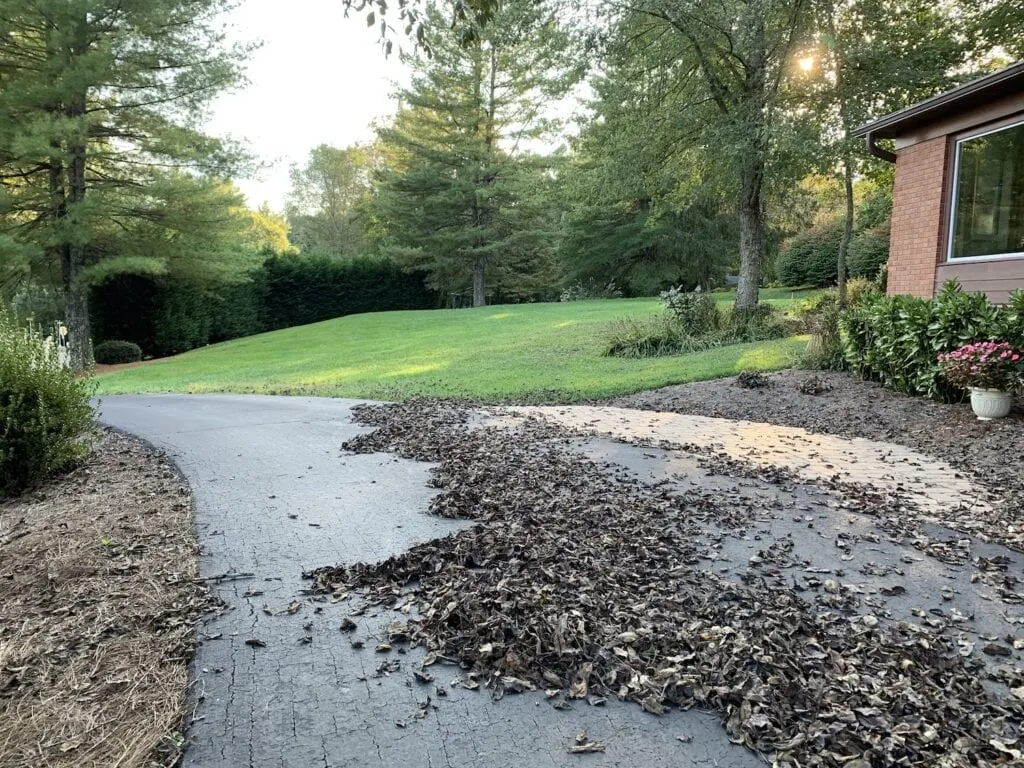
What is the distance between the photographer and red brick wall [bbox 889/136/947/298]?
25.1 feet

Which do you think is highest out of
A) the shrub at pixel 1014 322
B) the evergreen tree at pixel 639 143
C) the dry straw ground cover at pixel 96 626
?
the evergreen tree at pixel 639 143

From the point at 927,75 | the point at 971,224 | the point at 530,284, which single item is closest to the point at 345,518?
the point at 971,224

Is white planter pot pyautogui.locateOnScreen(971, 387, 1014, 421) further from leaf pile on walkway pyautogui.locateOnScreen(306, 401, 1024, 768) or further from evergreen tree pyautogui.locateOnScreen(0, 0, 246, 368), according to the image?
evergreen tree pyautogui.locateOnScreen(0, 0, 246, 368)

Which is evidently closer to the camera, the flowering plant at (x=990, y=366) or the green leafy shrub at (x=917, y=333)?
the flowering plant at (x=990, y=366)

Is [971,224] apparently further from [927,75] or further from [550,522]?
[550,522]

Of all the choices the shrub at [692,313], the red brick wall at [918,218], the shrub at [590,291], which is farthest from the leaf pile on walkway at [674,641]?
the shrub at [590,291]

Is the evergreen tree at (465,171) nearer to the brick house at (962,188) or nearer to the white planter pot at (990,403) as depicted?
the brick house at (962,188)

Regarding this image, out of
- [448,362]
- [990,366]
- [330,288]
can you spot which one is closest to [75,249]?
[448,362]

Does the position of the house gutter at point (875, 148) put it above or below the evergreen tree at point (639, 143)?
below

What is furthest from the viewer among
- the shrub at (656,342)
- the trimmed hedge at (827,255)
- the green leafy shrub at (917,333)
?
the trimmed hedge at (827,255)

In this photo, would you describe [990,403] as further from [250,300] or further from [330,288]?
[330,288]

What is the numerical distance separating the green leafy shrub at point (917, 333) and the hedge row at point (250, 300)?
58.2 ft

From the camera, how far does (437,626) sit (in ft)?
8.04

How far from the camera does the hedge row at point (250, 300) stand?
65.3ft
